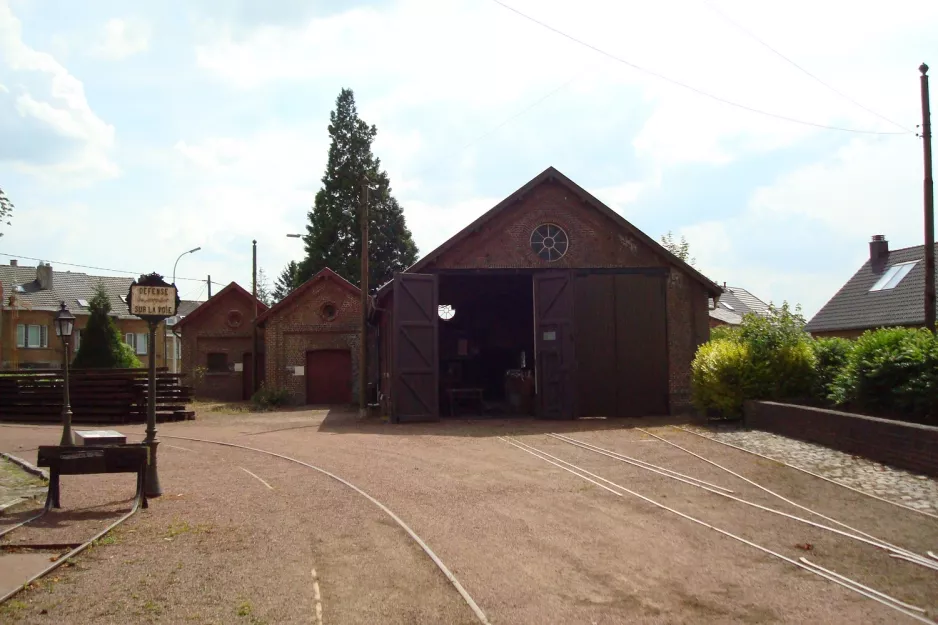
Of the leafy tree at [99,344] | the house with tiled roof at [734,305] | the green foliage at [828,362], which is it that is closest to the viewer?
the green foliage at [828,362]

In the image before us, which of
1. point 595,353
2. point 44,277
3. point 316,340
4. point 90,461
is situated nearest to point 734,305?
point 316,340

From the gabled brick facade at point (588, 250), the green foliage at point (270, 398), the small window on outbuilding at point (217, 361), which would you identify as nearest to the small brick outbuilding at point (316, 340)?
the green foliage at point (270, 398)

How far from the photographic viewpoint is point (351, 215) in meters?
54.8

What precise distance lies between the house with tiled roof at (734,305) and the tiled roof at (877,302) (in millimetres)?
13144

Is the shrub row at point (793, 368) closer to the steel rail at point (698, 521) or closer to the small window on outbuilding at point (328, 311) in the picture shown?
the steel rail at point (698, 521)

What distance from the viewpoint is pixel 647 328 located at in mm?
21500

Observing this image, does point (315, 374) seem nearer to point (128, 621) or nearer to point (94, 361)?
point (94, 361)

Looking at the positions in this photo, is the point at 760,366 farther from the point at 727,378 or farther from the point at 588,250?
the point at 588,250

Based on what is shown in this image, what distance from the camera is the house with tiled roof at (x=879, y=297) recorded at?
31109 mm

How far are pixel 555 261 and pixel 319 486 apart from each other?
39.2 feet

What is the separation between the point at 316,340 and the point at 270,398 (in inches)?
135

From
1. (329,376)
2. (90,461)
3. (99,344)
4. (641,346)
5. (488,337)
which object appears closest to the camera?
(90,461)

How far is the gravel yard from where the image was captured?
595cm

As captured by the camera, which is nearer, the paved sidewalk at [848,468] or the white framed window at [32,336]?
the paved sidewalk at [848,468]
